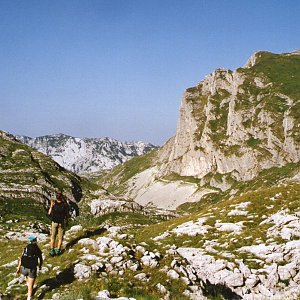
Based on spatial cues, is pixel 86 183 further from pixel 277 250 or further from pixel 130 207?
pixel 277 250

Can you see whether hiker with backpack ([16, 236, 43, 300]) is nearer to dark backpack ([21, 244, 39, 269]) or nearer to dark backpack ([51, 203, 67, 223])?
dark backpack ([21, 244, 39, 269])

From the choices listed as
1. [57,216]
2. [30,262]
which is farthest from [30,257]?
[57,216]

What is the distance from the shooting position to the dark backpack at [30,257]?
20281mm

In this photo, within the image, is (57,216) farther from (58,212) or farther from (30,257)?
(30,257)

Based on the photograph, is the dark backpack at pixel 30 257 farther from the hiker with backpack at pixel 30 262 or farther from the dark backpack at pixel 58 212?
the dark backpack at pixel 58 212

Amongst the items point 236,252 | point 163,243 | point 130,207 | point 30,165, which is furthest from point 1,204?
point 236,252

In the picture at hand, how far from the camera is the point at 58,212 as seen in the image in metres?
26.7

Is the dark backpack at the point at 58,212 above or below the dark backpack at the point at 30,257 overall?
above

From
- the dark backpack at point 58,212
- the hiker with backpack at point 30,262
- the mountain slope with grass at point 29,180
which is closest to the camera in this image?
the hiker with backpack at point 30,262

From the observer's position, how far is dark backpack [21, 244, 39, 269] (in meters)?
20.3

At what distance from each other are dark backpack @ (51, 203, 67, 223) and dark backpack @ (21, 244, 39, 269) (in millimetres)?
5895

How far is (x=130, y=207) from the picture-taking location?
158125 mm

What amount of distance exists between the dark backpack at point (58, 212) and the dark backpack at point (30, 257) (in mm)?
5895

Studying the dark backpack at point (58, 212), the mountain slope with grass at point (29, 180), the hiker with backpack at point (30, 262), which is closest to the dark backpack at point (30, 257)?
the hiker with backpack at point (30, 262)
